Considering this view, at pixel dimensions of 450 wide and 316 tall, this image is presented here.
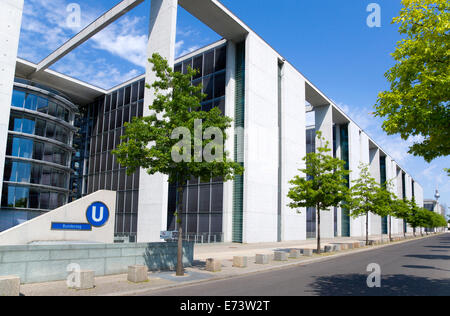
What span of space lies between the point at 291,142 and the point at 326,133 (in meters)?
15.1

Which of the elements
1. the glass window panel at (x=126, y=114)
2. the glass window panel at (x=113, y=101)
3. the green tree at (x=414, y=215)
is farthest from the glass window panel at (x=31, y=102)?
the green tree at (x=414, y=215)

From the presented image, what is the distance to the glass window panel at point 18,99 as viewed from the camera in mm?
39156

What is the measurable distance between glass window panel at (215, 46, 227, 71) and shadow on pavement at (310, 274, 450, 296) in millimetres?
29857

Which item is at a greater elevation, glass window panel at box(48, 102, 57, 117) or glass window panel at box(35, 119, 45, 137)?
glass window panel at box(48, 102, 57, 117)

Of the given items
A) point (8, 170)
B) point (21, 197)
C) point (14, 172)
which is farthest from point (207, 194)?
point (8, 170)

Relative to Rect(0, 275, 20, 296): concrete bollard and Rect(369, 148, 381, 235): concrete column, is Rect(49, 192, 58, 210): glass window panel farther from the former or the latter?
Rect(369, 148, 381, 235): concrete column

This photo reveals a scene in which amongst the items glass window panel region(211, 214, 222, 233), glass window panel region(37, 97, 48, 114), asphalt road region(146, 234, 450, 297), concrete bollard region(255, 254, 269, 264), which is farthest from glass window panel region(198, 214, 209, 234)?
glass window panel region(37, 97, 48, 114)

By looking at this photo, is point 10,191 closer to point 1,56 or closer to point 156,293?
point 1,56

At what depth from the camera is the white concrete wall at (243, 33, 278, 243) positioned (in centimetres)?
3619

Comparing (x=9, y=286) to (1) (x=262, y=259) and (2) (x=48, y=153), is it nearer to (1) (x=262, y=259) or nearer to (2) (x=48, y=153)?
(1) (x=262, y=259)

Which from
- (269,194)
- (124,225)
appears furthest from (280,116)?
(124,225)

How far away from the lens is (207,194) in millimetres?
38125

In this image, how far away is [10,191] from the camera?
123 ft

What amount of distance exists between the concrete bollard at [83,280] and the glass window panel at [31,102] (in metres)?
35.3
